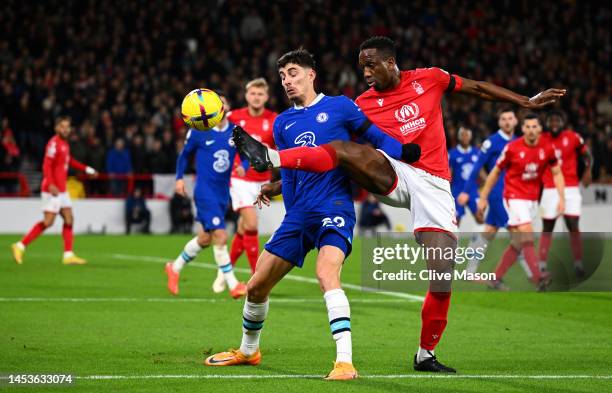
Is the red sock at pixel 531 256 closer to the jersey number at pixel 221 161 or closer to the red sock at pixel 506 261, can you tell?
the red sock at pixel 506 261

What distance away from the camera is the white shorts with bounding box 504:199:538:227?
44.3 feet

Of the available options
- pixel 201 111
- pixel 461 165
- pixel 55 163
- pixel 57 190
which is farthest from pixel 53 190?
pixel 201 111

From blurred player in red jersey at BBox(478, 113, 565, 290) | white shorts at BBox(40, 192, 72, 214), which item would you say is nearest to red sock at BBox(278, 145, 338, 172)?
blurred player in red jersey at BBox(478, 113, 565, 290)

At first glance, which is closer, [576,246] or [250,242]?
[250,242]

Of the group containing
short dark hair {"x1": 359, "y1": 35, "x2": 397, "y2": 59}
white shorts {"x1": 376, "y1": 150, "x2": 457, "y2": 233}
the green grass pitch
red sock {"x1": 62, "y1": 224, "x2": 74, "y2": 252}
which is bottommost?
the green grass pitch

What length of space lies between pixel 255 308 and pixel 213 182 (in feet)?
18.3

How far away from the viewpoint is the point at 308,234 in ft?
24.1

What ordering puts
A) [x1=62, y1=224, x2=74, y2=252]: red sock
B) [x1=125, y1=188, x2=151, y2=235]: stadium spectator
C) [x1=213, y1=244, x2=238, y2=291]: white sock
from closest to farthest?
[x1=213, y1=244, x2=238, y2=291]: white sock, [x1=62, y1=224, x2=74, y2=252]: red sock, [x1=125, y1=188, x2=151, y2=235]: stadium spectator

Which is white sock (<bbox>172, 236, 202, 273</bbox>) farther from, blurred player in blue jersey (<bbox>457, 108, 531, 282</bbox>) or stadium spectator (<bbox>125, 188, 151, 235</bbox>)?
stadium spectator (<bbox>125, 188, 151, 235</bbox>)

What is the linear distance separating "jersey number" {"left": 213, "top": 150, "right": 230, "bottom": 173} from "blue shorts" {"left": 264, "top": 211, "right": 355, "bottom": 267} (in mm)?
5602

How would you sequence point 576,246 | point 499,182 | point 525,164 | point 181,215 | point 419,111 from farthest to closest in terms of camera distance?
point 181,215
point 576,246
point 499,182
point 525,164
point 419,111

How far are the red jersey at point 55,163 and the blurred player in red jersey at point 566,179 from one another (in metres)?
7.96

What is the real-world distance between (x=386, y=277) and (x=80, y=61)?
17488 millimetres

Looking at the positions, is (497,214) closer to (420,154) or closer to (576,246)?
(576,246)
